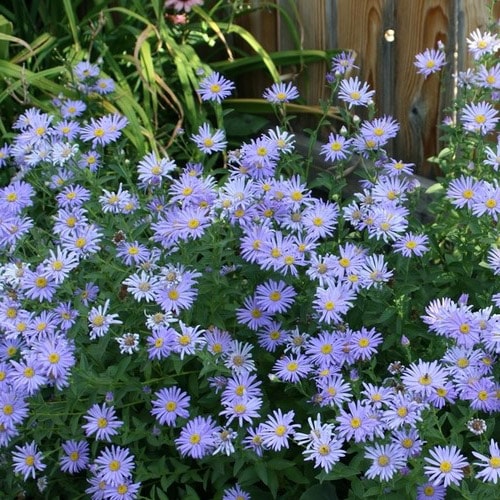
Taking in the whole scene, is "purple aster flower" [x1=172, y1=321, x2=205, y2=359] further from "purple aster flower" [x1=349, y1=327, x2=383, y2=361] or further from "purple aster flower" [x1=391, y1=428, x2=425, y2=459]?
"purple aster flower" [x1=391, y1=428, x2=425, y2=459]

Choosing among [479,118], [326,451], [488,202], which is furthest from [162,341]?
[479,118]

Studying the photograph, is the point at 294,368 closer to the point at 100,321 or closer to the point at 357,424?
the point at 357,424

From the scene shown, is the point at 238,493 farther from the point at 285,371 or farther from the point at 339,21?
the point at 339,21

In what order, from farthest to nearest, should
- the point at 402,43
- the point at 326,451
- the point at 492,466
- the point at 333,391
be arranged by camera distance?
the point at 402,43 < the point at 333,391 < the point at 326,451 < the point at 492,466

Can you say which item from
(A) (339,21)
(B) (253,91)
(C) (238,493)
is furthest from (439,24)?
(C) (238,493)

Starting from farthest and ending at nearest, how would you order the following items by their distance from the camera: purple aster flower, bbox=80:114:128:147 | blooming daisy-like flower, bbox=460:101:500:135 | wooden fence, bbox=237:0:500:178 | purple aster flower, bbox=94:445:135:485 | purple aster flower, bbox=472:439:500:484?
wooden fence, bbox=237:0:500:178 < purple aster flower, bbox=80:114:128:147 < blooming daisy-like flower, bbox=460:101:500:135 < purple aster flower, bbox=94:445:135:485 < purple aster flower, bbox=472:439:500:484

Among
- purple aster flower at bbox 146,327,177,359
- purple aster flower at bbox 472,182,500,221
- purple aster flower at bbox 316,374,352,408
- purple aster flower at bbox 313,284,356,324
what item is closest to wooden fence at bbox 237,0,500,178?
purple aster flower at bbox 472,182,500,221
